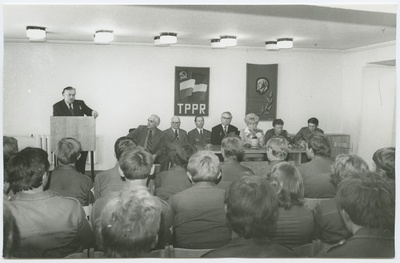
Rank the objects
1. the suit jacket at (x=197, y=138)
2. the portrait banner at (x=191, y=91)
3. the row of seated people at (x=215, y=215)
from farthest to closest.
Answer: the portrait banner at (x=191, y=91) → the suit jacket at (x=197, y=138) → the row of seated people at (x=215, y=215)

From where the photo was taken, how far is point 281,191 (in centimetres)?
234

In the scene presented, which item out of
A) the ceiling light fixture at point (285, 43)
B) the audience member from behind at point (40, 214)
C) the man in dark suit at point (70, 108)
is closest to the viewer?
the audience member from behind at point (40, 214)

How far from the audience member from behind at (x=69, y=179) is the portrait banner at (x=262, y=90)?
5.34 metres

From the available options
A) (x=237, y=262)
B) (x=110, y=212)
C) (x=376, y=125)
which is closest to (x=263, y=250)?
(x=237, y=262)

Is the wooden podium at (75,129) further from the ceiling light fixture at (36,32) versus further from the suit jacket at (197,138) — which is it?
the suit jacket at (197,138)

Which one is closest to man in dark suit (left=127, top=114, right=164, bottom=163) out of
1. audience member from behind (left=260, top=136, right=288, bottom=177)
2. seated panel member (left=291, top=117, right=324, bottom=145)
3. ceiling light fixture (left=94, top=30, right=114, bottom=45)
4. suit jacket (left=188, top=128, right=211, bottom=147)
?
suit jacket (left=188, top=128, right=211, bottom=147)

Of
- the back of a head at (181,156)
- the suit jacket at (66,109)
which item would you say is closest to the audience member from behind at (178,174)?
the back of a head at (181,156)

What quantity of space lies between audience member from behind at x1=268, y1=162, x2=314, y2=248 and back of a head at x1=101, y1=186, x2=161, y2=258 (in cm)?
81

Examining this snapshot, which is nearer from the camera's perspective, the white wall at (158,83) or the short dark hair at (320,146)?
the short dark hair at (320,146)

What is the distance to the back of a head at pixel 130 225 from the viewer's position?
1773 mm

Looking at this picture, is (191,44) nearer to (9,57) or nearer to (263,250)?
(9,57)

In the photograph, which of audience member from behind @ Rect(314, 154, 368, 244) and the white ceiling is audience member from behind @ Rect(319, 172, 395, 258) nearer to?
audience member from behind @ Rect(314, 154, 368, 244)

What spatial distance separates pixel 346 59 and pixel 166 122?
3679 mm

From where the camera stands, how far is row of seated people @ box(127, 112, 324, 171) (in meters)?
6.31
